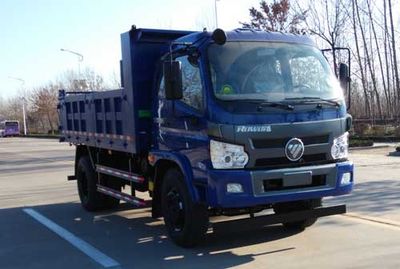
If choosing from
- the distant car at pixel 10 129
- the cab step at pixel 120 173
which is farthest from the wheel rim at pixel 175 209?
the distant car at pixel 10 129

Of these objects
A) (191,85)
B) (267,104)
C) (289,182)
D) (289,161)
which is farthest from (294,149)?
(191,85)

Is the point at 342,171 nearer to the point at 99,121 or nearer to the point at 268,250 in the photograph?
the point at 268,250

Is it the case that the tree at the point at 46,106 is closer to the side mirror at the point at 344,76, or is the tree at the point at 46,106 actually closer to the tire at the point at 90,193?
the tire at the point at 90,193

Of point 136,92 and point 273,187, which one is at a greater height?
point 136,92

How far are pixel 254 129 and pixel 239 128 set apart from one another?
0.56 ft

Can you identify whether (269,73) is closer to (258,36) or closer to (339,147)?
(258,36)

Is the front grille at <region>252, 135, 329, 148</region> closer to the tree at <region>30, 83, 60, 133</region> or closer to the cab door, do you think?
the cab door

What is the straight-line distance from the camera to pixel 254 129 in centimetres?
660

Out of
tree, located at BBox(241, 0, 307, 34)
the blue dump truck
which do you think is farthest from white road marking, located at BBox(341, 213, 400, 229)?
tree, located at BBox(241, 0, 307, 34)

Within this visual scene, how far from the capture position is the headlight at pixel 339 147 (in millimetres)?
7039

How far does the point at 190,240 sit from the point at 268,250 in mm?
948

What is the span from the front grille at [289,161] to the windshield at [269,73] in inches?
27.3

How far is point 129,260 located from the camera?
700 centimetres

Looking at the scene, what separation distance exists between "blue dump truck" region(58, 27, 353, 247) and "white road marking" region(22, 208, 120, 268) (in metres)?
0.92
